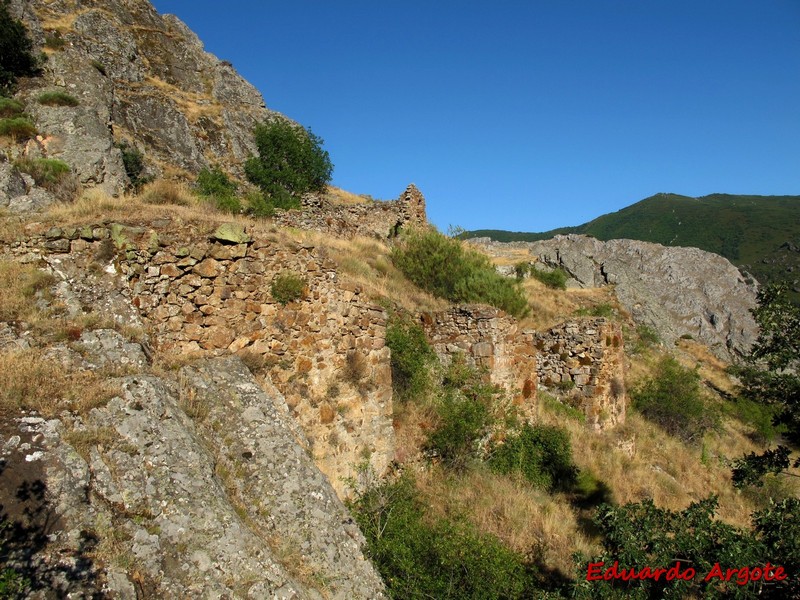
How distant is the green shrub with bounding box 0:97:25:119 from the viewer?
21.2m

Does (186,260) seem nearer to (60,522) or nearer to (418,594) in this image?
(60,522)

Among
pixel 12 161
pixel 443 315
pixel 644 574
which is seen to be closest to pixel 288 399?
pixel 644 574

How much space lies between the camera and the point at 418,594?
5.45 m

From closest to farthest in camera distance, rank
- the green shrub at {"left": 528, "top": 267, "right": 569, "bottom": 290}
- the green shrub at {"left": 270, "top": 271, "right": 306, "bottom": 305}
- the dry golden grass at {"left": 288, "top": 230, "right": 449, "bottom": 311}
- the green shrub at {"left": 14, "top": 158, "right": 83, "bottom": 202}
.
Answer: the green shrub at {"left": 270, "top": 271, "right": 306, "bottom": 305} < the green shrub at {"left": 14, "top": 158, "right": 83, "bottom": 202} < the dry golden grass at {"left": 288, "top": 230, "right": 449, "bottom": 311} < the green shrub at {"left": 528, "top": 267, "right": 569, "bottom": 290}

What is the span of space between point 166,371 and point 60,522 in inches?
83.1

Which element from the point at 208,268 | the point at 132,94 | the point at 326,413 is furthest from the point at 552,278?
the point at 132,94

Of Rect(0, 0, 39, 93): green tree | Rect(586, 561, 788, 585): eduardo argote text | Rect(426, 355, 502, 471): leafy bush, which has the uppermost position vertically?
Rect(0, 0, 39, 93): green tree

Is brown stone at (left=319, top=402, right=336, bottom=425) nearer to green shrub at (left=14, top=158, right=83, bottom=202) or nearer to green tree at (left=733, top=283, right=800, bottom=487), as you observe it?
green tree at (left=733, top=283, right=800, bottom=487)

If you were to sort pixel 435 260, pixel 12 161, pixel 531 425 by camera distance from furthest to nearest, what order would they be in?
1. pixel 435 260
2. pixel 12 161
3. pixel 531 425

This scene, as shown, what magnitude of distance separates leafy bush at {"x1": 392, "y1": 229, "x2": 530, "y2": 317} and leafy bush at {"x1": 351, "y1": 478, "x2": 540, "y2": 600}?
395 inches

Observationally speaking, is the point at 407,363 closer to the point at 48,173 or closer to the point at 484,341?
the point at 484,341

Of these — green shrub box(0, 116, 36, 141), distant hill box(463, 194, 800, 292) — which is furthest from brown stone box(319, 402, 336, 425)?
distant hill box(463, 194, 800, 292)

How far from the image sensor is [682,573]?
446 cm

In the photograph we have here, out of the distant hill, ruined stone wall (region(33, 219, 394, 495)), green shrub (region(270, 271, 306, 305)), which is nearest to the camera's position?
ruined stone wall (region(33, 219, 394, 495))
